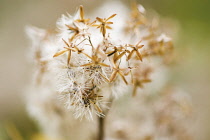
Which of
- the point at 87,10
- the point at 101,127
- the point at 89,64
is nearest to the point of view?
the point at 89,64

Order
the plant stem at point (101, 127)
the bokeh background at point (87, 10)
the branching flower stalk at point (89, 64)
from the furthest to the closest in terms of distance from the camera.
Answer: the bokeh background at point (87, 10), the plant stem at point (101, 127), the branching flower stalk at point (89, 64)

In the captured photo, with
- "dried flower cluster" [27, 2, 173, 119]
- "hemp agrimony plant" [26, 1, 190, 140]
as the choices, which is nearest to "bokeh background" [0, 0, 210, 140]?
"hemp agrimony plant" [26, 1, 190, 140]

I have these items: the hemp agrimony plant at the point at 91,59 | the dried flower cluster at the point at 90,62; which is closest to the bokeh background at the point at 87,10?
the hemp agrimony plant at the point at 91,59

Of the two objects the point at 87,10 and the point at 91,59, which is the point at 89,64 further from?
the point at 87,10

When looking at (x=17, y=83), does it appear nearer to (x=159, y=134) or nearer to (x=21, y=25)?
(x=21, y=25)

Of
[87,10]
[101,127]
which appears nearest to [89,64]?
[101,127]

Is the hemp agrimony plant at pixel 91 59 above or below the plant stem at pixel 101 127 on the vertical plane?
above

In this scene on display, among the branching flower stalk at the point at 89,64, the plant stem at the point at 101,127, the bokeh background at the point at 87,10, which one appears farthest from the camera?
the bokeh background at the point at 87,10

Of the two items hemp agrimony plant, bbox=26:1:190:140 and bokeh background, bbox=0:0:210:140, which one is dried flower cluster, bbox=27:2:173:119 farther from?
bokeh background, bbox=0:0:210:140

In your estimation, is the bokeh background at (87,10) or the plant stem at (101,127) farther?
the bokeh background at (87,10)

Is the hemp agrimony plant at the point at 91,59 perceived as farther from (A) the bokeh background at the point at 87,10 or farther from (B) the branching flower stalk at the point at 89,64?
(A) the bokeh background at the point at 87,10
